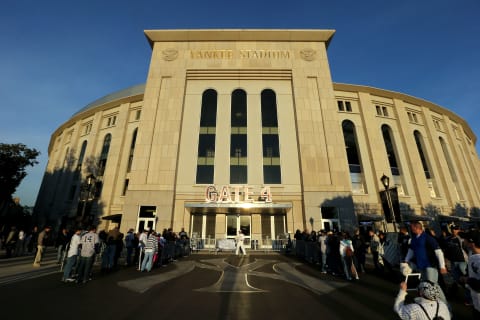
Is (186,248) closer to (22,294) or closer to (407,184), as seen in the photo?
(22,294)

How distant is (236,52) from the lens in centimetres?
2841

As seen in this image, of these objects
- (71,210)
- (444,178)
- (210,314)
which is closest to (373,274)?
(210,314)

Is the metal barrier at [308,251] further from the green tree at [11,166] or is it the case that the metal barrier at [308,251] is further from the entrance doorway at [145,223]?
the green tree at [11,166]

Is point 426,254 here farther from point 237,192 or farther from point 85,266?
point 237,192

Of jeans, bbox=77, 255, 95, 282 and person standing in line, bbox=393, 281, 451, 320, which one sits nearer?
person standing in line, bbox=393, 281, 451, 320

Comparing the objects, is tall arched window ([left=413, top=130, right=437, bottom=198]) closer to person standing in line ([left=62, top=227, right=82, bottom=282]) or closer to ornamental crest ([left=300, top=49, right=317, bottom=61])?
ornamental crest ([left=300, top=49, right=317, bottom=61])

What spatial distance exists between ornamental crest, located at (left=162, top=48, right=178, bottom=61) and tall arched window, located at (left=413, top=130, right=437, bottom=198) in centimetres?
3619

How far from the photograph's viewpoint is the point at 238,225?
2255 centimetres

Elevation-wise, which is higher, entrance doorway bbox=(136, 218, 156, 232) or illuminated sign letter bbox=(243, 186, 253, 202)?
illuminated sign letter bbox=(243, 186, 253, 202)

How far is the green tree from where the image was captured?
26094mm

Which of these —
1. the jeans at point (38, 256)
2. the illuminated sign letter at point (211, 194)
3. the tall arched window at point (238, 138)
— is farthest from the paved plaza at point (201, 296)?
the tall arched window at point (238, 138)

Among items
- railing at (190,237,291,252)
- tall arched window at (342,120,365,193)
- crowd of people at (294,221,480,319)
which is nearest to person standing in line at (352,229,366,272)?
crowd of people at (294,221,480,319)

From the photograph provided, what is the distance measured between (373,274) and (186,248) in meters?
13.0

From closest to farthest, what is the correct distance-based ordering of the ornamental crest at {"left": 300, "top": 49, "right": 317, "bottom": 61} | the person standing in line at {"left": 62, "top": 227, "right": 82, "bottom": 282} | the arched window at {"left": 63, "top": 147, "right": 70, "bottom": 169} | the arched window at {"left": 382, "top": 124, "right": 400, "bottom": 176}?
the person standing in line at {"left": 62, "top": 227, "right": 82, "bottom": 282} < the ornamental crest at {"left": 300, "top": 49, "right": 317, "bottom": 61} < the arched window at {"left": 382, "top": 124, "right": 400, "bottom": 176} < the arched window at {"left": 63, "top": 147, "right": 70, "bottom": 169}
